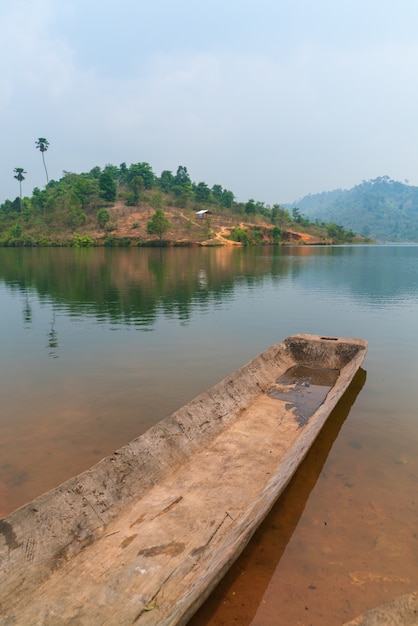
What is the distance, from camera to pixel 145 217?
270ft

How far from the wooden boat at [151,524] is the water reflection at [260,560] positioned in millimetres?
Answer: 369

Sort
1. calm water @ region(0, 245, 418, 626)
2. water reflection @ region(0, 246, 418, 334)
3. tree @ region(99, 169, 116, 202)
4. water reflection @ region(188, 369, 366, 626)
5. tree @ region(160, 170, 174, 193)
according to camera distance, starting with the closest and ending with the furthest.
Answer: water reflection @ region(188, 369, 366, 626), calm water @ region(0, 245, 418, 626), water reflection @ region(0, 246, 418, 334), tree @ region(99, 169, 116, 202), tree @ region(160, 170, 174, 193)

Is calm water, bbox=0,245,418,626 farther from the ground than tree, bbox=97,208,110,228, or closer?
closer

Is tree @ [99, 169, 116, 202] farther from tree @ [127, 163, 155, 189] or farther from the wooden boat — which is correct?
the wooden boat

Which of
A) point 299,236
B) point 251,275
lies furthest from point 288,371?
point 299,236

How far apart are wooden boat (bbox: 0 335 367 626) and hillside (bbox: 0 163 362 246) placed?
6843 cm

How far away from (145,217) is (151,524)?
82.3 metres

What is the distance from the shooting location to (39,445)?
6285mm

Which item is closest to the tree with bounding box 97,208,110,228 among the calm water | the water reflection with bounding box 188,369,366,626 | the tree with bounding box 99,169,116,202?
the tree with bounding box 99,169,116,202

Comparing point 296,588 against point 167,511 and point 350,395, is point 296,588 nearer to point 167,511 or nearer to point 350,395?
point 167,511

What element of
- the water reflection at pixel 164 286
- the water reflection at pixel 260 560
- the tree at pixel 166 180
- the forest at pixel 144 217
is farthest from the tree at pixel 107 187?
the water reflection at pixel 260 560

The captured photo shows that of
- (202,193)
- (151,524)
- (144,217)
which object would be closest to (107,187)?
(144,217)

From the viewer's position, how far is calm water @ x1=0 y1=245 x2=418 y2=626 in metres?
3.84

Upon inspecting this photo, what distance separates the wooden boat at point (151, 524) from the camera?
10.3ft
